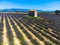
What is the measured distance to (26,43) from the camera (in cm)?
1064

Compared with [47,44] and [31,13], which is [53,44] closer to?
[47,44]

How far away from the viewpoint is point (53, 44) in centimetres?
1032

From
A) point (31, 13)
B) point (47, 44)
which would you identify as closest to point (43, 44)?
point (47, 44)

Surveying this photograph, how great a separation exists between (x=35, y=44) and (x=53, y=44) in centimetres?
115

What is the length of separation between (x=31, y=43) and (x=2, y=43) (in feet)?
6.24

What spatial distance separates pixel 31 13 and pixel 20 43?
106 ft

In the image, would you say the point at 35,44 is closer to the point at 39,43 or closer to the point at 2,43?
the point at 39,43

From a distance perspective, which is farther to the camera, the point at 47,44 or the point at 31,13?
the point at 31,13

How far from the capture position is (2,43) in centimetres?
1059

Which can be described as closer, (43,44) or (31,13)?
(43,44)

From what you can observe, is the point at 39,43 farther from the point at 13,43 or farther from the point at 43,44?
the point at 13,43

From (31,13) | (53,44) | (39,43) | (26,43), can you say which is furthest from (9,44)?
(31,13)

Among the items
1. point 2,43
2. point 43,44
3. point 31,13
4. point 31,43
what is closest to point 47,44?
point 43,44

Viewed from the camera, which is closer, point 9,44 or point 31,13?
point 9,44
